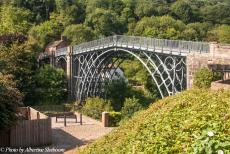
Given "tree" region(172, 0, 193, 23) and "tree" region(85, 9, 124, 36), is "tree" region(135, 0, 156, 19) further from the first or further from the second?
"tree" region(85, 9, 124, 36)

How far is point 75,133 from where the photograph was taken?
26.5m

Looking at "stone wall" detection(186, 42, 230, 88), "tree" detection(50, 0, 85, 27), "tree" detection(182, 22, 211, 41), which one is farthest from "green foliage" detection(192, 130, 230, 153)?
"tree" detection(50, 0, 85, 27)

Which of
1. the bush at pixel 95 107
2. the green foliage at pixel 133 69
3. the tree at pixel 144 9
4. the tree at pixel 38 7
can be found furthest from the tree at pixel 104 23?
the bush at pixel 95 107

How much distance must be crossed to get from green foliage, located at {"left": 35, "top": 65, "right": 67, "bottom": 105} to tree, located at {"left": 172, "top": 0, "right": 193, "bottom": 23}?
4879 centimetres

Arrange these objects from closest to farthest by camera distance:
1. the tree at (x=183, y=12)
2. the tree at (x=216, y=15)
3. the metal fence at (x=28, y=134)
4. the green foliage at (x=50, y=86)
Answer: the metal fence at (x=28, y=134) → the green foliage at (x=50, y=86) → the tree at (x=183, y=12) → the tree at (x=216, y=15)

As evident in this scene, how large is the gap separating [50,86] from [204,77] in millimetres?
23516

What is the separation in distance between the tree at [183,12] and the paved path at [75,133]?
62.0 meters

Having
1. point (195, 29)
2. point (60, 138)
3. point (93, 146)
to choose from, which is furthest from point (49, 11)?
point (93, 146)

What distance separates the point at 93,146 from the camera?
15055 mm

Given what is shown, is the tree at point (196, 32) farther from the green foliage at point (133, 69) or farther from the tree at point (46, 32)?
the tree at point (46, 32)

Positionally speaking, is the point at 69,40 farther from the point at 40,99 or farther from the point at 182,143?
the point at 182,143

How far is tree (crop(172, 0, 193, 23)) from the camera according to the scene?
90.7 metres

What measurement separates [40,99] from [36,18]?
4127cm

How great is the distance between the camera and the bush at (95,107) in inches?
1526
